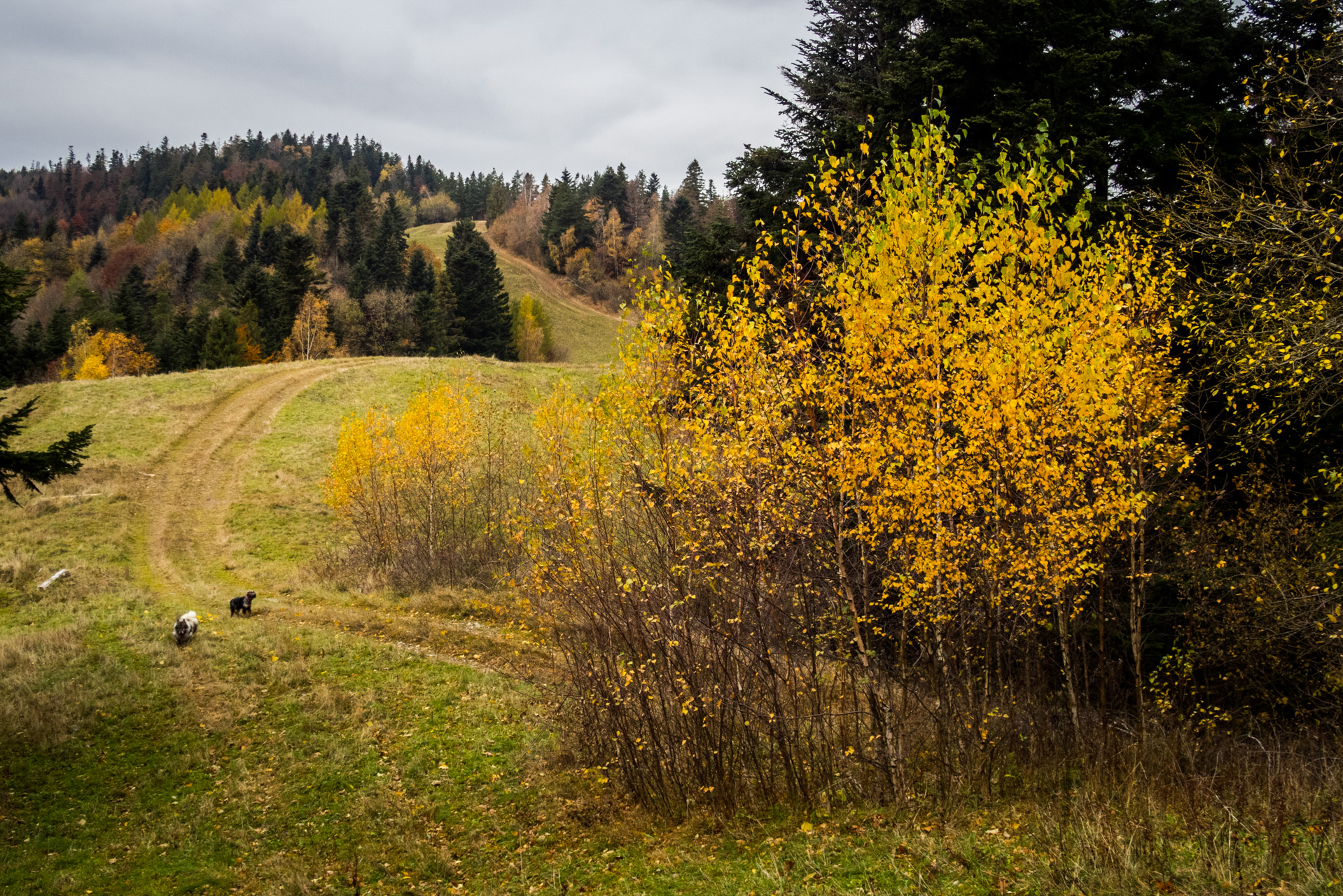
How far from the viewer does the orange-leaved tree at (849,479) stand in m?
8.64

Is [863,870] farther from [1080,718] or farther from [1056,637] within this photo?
[1056,637]

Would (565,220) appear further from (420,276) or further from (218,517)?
(218,517)

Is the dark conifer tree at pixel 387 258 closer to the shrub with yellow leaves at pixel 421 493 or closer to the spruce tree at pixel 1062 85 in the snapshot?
the shrub with yellow leaves at pixel 421 493

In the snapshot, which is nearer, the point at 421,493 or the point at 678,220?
the point at 421,493

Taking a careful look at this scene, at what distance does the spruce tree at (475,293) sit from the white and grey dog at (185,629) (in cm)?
4555

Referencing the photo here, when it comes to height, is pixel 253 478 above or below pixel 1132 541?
below

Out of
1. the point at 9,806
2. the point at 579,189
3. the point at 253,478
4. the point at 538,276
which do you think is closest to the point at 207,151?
the point at 579,189

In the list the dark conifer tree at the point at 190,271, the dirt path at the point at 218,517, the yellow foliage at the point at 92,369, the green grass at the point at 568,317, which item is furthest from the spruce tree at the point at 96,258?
the dirt path at the point at 218,517

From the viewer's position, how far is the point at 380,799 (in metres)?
10.5

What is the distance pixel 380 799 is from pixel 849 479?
814 cm

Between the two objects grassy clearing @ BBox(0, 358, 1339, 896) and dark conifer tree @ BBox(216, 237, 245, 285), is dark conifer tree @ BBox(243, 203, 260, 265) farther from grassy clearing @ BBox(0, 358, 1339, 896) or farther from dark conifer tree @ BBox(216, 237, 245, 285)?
grassy clearing @ BBox(0, 358, 1339, 896)

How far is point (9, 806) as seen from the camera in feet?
31.6

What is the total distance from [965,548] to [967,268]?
14.8 ft

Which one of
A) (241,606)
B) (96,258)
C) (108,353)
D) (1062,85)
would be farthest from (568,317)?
(1062,85)
